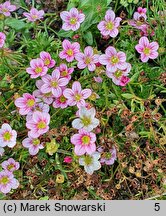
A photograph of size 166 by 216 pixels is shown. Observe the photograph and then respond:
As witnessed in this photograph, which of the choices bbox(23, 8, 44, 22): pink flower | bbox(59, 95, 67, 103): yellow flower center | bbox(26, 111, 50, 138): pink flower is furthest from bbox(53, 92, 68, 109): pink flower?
bbox(23, 8, 44, 22): pink flower

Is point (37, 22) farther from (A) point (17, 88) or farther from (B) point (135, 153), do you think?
(B) point (135, 153)

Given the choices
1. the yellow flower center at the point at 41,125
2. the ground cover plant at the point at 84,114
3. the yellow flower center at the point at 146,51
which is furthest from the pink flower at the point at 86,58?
the yellow flower center at the point at 41,125

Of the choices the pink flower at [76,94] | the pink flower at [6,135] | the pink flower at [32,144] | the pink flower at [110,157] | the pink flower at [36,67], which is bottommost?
the pink flower at [110,157]

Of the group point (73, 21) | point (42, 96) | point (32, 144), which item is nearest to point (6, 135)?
point (32, 144)

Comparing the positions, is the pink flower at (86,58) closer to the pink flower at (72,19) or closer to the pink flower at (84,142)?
the pink flower at (72,19)

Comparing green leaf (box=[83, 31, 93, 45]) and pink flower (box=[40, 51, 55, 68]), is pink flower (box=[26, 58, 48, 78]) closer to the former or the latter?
pink flower (box=[40, 51, 55, 68])

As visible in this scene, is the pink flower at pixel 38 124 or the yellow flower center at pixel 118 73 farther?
the yellow flower center at pixel 118 73

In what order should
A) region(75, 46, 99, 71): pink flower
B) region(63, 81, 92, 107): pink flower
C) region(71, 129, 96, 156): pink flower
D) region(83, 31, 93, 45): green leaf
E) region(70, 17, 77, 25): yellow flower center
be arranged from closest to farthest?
region(71, 129, 96, 156): pink flower
region(63, 81, 92, 107): pink flower
region(75, 46, 99, 71): pink flower
region(70, 17, 77, 25): yellow flower center
region(83, 31, 93, 45): green leaf

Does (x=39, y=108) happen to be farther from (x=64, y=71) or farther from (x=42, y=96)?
(x=64, y=71)
